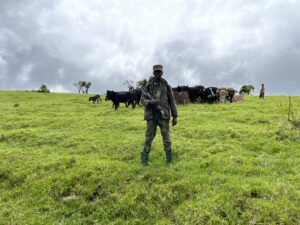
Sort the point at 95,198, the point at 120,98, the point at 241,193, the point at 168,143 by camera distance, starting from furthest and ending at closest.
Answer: the point at 120,98 → the point at 168,143 → the point at 95,198 → the point at 241,193

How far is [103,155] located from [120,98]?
1527 cm

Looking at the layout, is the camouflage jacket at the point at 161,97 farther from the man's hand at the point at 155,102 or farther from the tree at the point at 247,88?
the tree at the point at 247,88

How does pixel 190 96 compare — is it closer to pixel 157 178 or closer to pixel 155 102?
pixel 155 102

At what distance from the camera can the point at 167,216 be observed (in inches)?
336

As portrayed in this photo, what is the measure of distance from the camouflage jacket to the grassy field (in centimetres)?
172

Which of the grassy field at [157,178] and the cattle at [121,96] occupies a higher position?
the cattle at [121,96]

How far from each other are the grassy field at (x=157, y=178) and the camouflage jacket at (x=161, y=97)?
1722mm

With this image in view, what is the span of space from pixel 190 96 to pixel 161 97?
19.8m

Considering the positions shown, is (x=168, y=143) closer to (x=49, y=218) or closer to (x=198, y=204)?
(x=198, y=204)

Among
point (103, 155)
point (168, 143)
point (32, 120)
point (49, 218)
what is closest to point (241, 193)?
point (168, 143)

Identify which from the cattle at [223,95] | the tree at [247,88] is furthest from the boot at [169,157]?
the tree at [247,88]

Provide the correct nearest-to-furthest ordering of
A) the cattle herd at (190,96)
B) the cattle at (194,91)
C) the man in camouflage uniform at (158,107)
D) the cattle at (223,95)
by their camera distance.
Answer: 1. the man in camouflage uniform at (158,107)
2. the cattle herd at (190,96)
3. the cattle at (223,95)
4. the cattle at (194,91)

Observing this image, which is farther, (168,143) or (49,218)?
(168,143)

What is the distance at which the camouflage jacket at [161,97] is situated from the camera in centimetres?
1099
